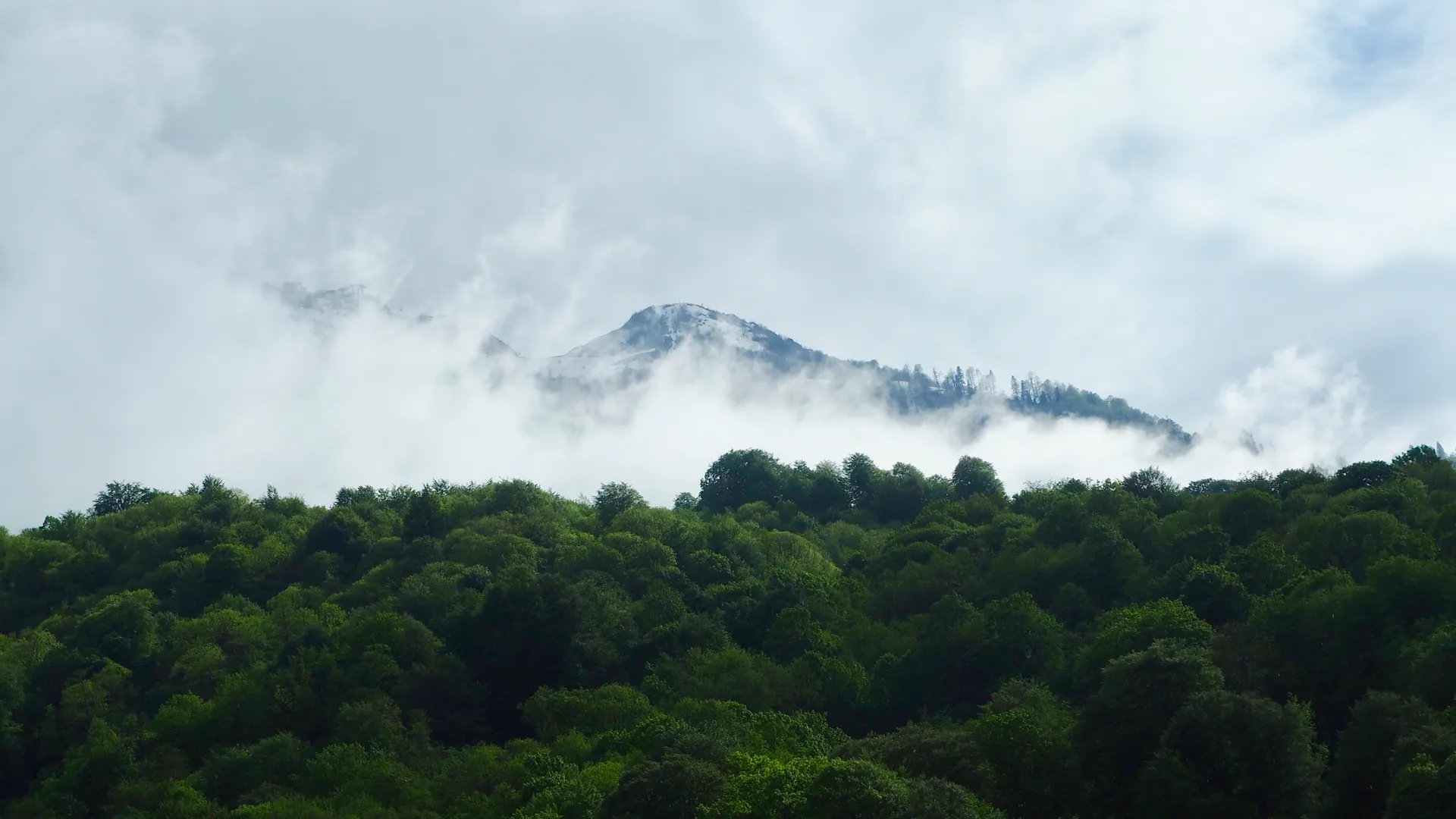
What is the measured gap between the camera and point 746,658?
247 feet

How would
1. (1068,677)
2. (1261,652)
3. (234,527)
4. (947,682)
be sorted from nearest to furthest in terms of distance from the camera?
1. (1261,652)
2. (1068,677)
3. (947,682)
4. (234,527)

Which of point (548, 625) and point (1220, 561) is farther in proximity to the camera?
point (548, 625)

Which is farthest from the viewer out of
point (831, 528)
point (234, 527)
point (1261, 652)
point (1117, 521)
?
point (831, 528)

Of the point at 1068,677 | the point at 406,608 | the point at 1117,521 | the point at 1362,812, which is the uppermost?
the point at 1117,521

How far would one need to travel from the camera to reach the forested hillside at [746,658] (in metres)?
48.8

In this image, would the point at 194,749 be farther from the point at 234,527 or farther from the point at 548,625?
the point at 234,527

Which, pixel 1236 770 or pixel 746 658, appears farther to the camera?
pixel 746 658

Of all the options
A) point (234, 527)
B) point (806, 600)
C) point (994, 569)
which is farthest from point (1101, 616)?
point (234, 527)

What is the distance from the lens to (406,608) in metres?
87.9

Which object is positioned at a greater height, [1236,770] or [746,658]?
[746,658]

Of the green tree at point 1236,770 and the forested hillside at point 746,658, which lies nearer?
the green tree at point 1236,770

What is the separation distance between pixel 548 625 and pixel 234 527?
144ft

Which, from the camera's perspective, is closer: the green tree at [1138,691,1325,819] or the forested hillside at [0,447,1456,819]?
the green tree at [1138,691,1325,819]

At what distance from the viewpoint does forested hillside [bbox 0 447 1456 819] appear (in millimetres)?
48812
